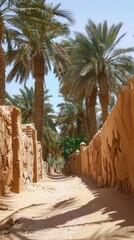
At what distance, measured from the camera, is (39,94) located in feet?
56.6

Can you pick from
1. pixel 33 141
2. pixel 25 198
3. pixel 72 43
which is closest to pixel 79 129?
pixel 72 43

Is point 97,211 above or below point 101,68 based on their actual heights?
below

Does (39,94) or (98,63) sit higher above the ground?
(98,63)

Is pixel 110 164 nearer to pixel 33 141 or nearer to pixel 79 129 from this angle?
pixel 33 141

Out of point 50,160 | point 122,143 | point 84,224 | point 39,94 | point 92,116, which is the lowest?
point 84,224

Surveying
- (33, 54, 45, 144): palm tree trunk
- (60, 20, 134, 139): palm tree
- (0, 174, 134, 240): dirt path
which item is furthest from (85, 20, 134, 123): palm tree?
(0, 174, 134, 240): dirt path

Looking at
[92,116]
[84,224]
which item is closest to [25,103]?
[92,116]

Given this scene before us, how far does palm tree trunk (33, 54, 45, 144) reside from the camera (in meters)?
17.0

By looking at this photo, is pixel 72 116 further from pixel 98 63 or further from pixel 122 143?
pixel 122 143

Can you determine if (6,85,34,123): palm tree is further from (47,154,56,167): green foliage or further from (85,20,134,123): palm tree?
(85,20,134,123): palm tree

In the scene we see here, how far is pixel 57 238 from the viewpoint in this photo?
3.31 metres

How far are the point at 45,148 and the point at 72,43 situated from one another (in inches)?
481

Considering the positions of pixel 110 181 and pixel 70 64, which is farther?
pixel 70 64

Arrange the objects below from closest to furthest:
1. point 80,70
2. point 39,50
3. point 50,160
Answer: point 39,50, point 80,70, point 50,160
